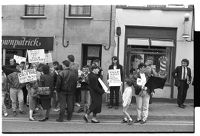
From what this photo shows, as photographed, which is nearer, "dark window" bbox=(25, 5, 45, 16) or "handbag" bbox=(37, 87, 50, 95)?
"dark window" bbox=(25, 5, 45, 16)

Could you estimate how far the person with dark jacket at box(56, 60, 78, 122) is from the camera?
7.46 m

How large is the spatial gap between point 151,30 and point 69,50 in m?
1.87

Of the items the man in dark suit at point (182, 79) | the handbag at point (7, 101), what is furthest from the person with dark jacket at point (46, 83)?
the man in dark suit at point (182, 79)

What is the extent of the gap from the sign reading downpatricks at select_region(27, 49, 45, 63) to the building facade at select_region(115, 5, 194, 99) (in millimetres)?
1796

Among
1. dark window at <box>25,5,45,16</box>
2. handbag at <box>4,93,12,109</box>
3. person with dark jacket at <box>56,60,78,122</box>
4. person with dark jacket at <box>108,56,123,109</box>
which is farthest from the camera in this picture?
handbag at <box>4,93,12,109</box>

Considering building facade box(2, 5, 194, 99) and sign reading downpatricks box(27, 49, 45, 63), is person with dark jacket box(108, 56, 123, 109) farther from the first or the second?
sign reading downpatricks box(27, 49, 45, 63)

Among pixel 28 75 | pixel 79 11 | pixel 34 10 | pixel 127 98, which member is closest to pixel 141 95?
pixel 127 98

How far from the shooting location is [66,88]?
7.48 meters

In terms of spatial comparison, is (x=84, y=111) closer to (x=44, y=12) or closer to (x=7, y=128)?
(x=7, y=128)

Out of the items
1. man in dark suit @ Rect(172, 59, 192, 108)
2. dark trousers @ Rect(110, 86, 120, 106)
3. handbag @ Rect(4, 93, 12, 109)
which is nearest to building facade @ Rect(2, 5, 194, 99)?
man in dark suit @ Rect(172, 59, 192, 108)

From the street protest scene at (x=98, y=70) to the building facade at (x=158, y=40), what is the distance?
0.07ft

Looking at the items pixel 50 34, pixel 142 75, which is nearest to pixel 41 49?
pixel 50 34

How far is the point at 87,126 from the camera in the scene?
6.68 meters

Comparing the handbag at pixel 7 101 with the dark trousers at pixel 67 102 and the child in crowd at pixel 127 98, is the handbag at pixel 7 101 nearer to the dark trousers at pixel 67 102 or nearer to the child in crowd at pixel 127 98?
the dark trousers at pixel 67 102
